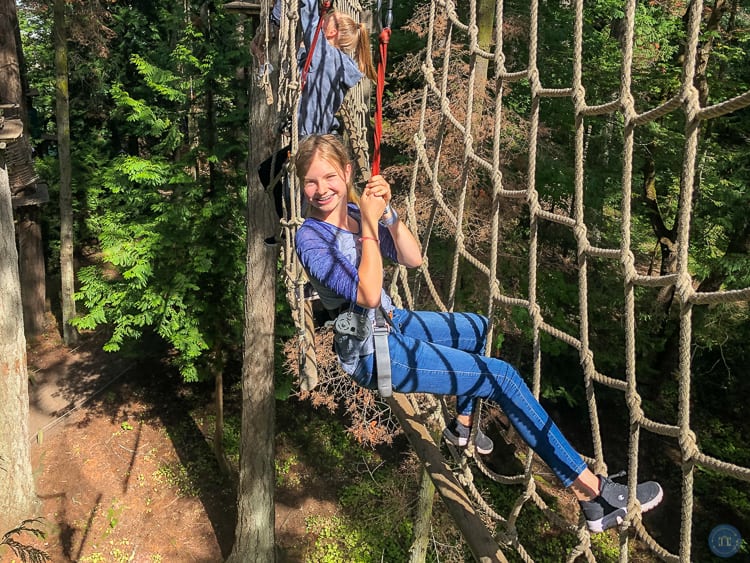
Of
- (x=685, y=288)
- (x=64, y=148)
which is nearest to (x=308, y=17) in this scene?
(x=685, y=288)

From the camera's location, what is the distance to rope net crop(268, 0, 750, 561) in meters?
1.46

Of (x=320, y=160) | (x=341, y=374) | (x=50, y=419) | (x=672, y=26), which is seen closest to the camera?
(x=320, y=160)

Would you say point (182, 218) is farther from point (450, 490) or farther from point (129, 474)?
point (450, 490)

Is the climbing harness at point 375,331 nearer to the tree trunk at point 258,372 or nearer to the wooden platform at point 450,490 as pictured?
the wooden platform at point 450,490

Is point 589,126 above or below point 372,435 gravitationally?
above

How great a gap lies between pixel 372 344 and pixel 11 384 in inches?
215

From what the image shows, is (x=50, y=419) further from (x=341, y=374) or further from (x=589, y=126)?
(x=589, y=126)

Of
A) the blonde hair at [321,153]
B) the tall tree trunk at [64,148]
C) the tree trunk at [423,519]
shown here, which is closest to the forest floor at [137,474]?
the tall tree trunk at [64,148]

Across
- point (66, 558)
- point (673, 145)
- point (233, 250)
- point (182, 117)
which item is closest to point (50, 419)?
point (66, 558)

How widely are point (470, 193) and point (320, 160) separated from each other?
398 cm

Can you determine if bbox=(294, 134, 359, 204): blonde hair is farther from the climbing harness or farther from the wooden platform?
the wooden platform

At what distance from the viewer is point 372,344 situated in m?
1.80

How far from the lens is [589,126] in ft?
24.3

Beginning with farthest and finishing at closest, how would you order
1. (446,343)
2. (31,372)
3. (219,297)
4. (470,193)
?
(31,372)
(219,297)
(470,193)
(446,343)
